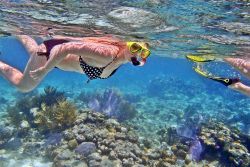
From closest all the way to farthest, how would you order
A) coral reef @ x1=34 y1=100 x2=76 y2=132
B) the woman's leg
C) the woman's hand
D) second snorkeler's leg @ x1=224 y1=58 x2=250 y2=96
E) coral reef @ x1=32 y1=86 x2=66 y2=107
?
the woman's hand
the woman's leg
second snorkeler's leg @ x1=224 y1=58 x2=250 y2=96
coral reef @ x1=34 y1=100 x2=76 y2=132
coral reef @ x1=32 y1=86 x2=66 y2=107

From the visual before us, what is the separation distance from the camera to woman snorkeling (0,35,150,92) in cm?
628

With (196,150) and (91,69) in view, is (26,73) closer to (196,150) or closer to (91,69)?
(91,69)

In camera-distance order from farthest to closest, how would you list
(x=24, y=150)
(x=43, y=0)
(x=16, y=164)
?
(x=24, y=150) < (x=16, y=164) < (x=43, y=0)

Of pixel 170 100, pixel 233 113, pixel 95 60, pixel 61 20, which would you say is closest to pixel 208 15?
pixel 95 60

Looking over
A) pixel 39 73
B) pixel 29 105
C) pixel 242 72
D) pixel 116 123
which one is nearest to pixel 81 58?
pixel 39 73

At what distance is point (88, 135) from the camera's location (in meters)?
11.4

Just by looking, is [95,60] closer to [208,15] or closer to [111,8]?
[111,8]

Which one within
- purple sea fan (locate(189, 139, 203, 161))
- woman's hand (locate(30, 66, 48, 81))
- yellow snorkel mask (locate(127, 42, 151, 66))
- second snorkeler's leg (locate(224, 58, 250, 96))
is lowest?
purple sea fan (locate(189, 139, 203, 161))

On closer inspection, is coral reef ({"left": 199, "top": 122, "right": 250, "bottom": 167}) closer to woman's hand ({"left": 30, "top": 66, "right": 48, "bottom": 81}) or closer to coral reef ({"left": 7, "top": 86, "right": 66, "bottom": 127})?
coral reef ({"left": 7, "top": 86, "right": 66, "bottom": 127})

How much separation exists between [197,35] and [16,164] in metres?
9.56

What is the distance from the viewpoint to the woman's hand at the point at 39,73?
6.92 m

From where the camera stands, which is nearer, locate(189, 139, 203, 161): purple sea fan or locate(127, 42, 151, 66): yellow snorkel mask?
locate(127, 42, 151, 66): yellow snorkel mask

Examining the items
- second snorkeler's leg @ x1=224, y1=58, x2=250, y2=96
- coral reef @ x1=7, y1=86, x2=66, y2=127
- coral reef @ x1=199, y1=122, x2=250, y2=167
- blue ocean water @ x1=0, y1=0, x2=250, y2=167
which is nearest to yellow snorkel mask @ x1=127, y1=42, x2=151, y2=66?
blue ocean water @ x1=0, y1=0, x2=250, y2=167

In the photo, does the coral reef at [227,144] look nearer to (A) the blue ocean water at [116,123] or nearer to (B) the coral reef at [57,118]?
(A) the blue ocean water at [116,123]
